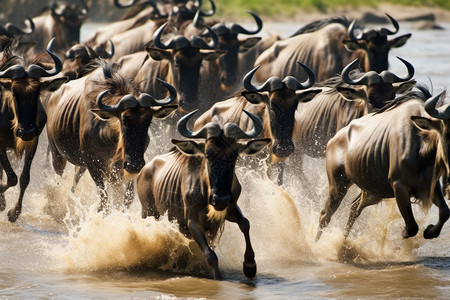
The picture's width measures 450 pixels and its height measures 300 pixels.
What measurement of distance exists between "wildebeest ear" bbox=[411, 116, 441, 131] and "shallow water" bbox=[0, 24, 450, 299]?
1.22 metres

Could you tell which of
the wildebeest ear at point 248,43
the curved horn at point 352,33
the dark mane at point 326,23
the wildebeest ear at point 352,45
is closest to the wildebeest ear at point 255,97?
the wildebeest ear at point 352,45

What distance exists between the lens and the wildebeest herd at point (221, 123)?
8.19 m

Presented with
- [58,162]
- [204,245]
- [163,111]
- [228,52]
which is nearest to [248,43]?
[228,52]

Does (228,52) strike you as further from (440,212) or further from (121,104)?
(440,212)

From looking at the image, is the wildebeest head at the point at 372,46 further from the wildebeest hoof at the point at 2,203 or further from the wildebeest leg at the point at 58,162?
the wildebeest hoof at the point at 2,203

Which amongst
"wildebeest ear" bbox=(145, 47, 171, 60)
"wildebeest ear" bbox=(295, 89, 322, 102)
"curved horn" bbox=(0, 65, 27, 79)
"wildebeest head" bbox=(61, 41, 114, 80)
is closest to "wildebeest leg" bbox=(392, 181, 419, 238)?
"wildebeest ear" bbox=(295, 89, 322, 102)

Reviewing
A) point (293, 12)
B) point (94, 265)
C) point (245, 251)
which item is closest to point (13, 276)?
point (94, 265)

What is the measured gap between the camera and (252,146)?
8188 mm

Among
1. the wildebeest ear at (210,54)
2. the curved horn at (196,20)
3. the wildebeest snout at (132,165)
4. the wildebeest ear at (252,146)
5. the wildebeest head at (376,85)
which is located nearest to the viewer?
the wildebeest ear at (252,146)

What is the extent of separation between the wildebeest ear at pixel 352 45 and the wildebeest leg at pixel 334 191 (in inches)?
180

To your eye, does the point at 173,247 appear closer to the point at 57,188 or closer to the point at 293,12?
the point at 57,188

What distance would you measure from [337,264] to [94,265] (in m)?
2.10

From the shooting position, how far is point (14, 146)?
10.8 metres

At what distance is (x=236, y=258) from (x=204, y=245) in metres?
0.76
